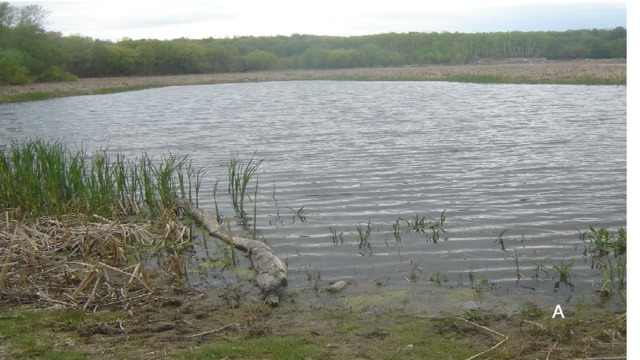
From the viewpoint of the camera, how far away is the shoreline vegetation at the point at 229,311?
208 inches

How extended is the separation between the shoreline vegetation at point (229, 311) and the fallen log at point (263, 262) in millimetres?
134

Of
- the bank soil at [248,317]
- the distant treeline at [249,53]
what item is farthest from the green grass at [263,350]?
the distant treeline at [249,53]

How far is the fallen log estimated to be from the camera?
7023mm

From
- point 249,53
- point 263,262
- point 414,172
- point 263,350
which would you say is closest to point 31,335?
point 263,350

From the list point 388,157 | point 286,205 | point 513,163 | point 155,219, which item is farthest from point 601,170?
point 155,219

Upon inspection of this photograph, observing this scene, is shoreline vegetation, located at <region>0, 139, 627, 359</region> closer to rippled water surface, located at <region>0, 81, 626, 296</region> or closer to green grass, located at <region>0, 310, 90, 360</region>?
green grass, located at <region>0, 310, 90, 360</region>

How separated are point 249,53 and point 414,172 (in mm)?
101113

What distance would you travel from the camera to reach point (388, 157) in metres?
16.4

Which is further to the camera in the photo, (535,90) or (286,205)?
(535,90)

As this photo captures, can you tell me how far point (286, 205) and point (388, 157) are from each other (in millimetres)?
5442

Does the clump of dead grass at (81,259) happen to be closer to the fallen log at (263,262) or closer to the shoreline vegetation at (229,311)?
the shoreline vegetation at (229,311)

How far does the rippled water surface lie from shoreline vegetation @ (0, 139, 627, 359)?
0.69m
